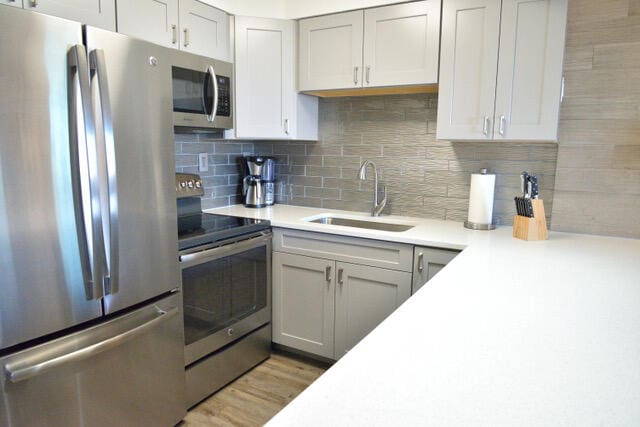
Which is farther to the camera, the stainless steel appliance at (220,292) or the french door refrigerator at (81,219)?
the stainless steel appliance at (220,292)

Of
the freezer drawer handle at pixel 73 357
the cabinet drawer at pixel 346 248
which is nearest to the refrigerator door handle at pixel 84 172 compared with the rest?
the freezer drawer handle at pixel 73 357

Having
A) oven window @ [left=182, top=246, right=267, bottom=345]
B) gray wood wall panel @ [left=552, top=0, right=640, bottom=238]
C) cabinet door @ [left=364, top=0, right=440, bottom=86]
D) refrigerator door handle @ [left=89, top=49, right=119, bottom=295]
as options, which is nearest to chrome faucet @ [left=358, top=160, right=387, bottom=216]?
cabinet door @ [left=364, top=0, right=440, bottom=86]

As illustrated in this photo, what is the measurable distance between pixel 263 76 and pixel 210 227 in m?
1.04

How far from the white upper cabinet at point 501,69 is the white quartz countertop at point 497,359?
2.84 feet

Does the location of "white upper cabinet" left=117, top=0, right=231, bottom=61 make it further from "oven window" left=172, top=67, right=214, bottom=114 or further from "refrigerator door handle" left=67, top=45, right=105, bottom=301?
"refrigerator door handle" left=67, top=45, right=105, bottom=301

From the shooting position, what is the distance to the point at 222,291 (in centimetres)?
226

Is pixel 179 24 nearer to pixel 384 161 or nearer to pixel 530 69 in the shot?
pixel 384 161

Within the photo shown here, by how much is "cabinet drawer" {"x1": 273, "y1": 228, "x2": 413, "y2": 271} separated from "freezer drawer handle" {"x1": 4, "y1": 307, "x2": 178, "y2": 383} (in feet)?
2.88

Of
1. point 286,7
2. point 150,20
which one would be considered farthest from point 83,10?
point 286,7

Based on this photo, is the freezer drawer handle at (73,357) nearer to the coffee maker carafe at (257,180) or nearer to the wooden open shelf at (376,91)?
the coffee maker carafe at (257,180)

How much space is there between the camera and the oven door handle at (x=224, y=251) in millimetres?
1997

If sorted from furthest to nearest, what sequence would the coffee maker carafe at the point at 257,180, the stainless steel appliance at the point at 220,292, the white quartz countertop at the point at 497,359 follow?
1. the coffee maker carafe at the point at 257,180
2. the stainless steel appliance at the point at 220,292
3. the white quartz countertop at the point at 497,359

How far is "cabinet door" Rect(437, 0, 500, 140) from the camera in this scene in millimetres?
2139

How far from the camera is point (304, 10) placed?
2.68 m
